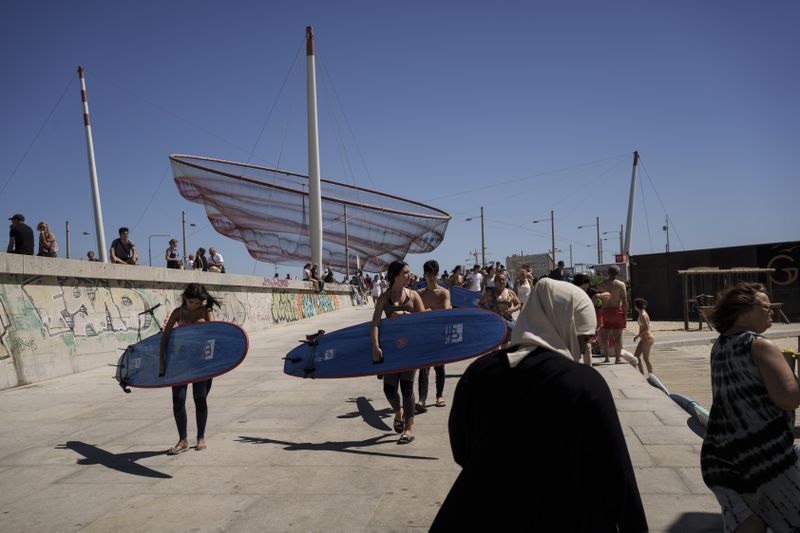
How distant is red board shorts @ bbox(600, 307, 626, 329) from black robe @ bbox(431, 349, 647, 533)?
30.1ft

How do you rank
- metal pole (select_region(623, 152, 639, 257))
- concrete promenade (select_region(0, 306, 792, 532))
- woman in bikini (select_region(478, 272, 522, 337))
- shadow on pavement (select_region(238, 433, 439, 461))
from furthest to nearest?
1. metal pole (select_region(623, 152, 639, 257))
2. woman in bikini (select_region(478, 272, 522, 337))
3. shadow on pavement (select_region(238, 433, 439, 461))
4. concrete promenade (select_region(0, 306, 792, 532))

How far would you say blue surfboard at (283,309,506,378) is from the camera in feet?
19.4

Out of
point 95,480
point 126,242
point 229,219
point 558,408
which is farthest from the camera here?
point 229,219

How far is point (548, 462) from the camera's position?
73.6 inches

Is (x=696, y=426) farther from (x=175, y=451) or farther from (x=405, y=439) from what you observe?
(x=175, y=451)

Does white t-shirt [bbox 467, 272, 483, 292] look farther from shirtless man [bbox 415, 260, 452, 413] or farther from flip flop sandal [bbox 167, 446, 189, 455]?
flip flop sandal [bbox 167, 446, 189, 455]

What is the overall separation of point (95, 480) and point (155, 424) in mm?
2021

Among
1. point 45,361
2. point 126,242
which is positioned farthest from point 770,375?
point 126,242

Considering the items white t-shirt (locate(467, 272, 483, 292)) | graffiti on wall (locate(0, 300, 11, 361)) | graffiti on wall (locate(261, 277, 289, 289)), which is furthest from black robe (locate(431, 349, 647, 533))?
graffiti on wall (locate(261, 277, 289, 289))

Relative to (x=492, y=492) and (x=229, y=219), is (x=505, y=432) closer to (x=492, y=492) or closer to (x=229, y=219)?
(x=492, y=492)

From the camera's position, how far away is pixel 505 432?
75.5 inches

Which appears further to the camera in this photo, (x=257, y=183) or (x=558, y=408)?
(x=257, y=183)

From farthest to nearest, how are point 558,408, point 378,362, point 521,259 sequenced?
1. point 521,259
2. point 378,362
3. point 558,408

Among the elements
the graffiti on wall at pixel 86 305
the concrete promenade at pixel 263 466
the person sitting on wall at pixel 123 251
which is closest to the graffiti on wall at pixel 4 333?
the graffiti on wall at pixel 86 305
